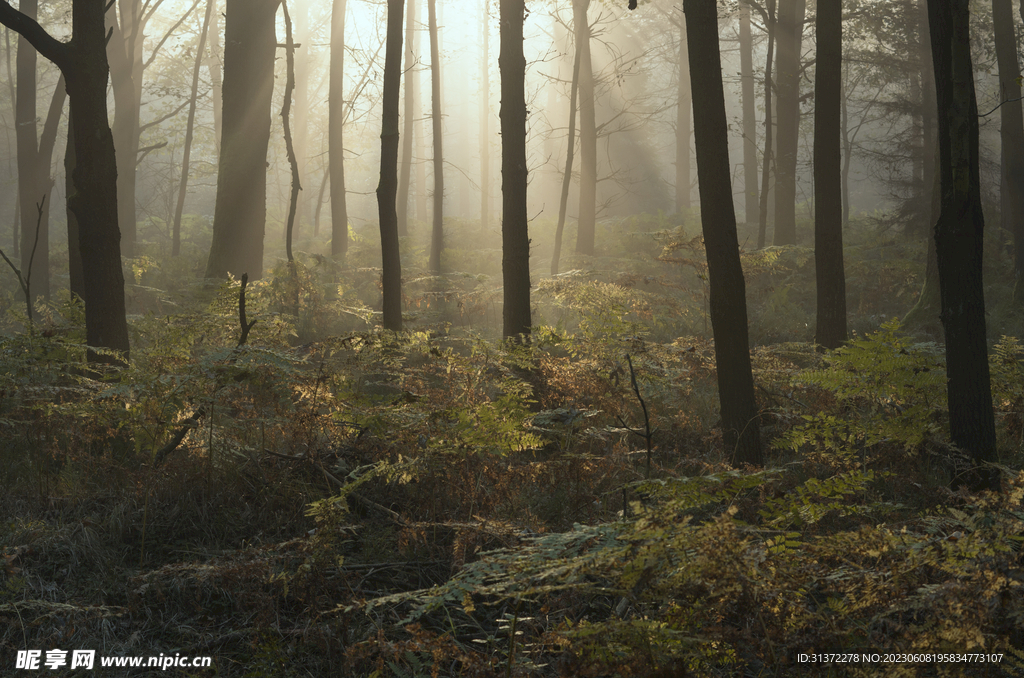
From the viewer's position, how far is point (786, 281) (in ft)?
44.7

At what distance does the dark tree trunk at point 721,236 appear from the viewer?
4.34 metres

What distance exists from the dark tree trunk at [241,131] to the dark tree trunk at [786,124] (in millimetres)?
11506

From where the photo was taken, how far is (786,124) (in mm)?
16062

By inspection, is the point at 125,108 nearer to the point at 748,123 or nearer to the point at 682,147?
the point at 748,123

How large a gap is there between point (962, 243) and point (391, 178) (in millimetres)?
6023

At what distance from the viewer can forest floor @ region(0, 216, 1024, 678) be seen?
2.12 metres

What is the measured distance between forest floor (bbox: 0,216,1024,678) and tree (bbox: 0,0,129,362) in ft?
1.29

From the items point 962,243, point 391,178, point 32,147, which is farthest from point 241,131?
point 962,243

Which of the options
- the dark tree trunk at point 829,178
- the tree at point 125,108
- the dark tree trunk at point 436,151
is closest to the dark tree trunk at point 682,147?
the dark tree trunk at point 436,151

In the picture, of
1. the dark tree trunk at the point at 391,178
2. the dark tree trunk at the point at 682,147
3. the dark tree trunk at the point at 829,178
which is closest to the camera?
the dark tree trunk at the point at 829,178

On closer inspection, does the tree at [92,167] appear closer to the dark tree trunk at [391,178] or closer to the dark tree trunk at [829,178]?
the dark tree trunk at [391,178]

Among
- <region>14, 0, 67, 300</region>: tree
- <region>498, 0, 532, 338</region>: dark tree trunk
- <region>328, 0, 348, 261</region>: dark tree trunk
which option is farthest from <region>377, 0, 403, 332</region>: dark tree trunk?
<region>328, 0, 348, 261</region>: dark tree trunk

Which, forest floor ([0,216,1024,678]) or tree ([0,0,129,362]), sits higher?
tree ([0,0,129,362])

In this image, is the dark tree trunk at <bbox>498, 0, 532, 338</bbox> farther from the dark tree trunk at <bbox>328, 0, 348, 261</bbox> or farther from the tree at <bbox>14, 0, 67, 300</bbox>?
the dark tree trunk at <bbox>328, 0, 348, 261</bbox>
